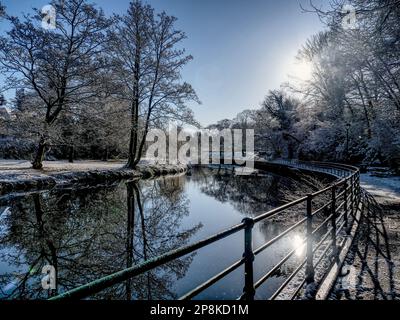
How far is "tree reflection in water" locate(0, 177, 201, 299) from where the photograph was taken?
5.47 meters

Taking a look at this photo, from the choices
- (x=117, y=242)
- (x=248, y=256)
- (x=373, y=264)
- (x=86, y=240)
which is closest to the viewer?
(x=248, y=256)

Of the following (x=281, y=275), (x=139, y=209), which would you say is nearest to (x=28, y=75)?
(x=139, y=209)

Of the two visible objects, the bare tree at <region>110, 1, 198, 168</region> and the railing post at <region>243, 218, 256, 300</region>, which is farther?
the bare tree at <region>110, 1, 198, 168</region>

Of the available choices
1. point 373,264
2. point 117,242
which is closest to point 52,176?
point 117,242

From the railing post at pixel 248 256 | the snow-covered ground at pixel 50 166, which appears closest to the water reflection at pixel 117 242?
the railing post at pixel 248 256

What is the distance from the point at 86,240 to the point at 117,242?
873mm

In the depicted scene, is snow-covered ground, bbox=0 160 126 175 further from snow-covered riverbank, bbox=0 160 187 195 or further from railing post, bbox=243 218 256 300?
railing post, bbox=243 218 256 300

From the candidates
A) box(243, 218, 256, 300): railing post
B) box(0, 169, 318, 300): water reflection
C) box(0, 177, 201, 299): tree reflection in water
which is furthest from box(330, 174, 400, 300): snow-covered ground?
box(0, 177, 201, 299): tree reflection in water

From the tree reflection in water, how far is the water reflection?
18 millimetres

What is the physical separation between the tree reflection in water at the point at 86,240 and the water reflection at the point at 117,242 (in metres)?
0.02

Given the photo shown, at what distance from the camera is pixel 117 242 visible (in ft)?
25.8

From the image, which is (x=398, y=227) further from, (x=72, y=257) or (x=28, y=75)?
(x=28, y=75)

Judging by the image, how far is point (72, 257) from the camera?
6547mm

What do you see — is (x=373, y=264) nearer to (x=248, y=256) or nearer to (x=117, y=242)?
(x=248, y=256)
